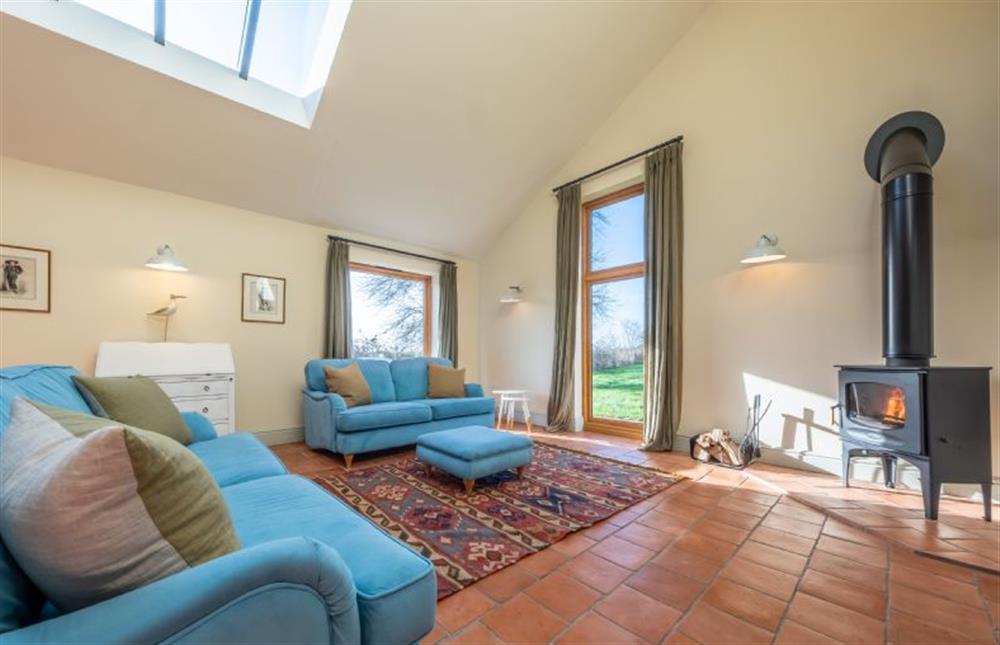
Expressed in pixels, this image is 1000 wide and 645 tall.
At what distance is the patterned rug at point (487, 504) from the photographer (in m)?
1.85

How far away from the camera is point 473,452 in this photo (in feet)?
8.24

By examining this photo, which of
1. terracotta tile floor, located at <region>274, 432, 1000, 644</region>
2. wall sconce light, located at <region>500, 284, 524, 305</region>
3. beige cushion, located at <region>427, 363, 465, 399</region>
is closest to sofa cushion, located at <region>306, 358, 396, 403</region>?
beige cushion, located at <region>427, 363, 465, 399</region>

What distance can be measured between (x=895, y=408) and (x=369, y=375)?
415 centimetres

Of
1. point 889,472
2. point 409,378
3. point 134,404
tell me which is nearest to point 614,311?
point 409,378

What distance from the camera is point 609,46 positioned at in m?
3.72

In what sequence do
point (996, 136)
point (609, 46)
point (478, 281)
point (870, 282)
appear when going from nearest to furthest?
point (996, 136)
point (870, 282)
point (609, 46)
point (478, 281)

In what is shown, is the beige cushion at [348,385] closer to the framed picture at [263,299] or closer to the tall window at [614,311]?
the framed picture at [263,299]

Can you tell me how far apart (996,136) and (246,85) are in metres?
5.25

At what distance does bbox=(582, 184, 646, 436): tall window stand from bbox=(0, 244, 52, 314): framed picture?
4.87m

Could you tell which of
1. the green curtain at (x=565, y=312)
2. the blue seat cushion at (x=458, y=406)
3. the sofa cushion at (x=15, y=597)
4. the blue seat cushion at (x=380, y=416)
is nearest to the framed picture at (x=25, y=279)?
the blue seat cushion at (x=380, y=416)

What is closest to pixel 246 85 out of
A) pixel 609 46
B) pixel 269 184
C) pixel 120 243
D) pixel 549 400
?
pixel 269 184

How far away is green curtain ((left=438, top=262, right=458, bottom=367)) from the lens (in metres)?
5.43

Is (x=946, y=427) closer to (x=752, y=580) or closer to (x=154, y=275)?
(x=752, y=580)

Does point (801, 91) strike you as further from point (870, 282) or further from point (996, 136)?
point (870, 282)
